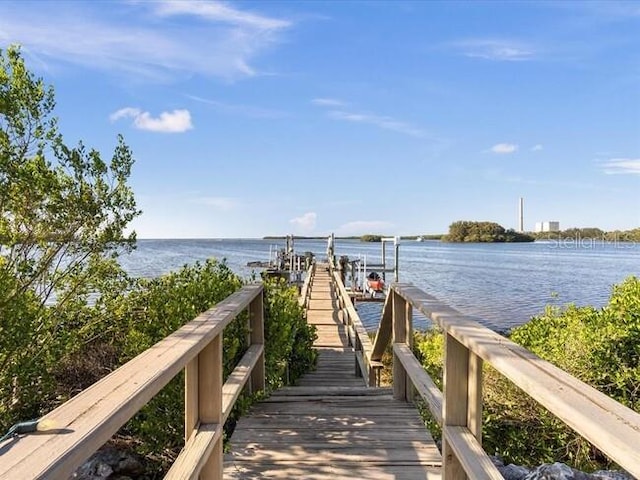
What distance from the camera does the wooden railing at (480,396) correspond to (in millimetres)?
882

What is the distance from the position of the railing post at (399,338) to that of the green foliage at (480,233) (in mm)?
100909

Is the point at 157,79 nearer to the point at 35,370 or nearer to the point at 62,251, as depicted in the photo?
the point at 62,251

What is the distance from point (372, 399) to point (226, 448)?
4.06ft

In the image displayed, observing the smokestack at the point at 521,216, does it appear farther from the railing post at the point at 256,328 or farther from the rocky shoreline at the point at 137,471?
the railing post at the point at 256,328

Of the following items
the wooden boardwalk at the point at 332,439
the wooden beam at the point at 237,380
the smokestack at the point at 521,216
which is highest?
the smokestack at the point at 521,216

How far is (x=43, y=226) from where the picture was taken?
189 inches

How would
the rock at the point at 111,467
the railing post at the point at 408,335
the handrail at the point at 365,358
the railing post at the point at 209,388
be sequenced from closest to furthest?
the railing post at the point at 209,388 → the railing post at the point at 408,335 → the rock at the point at 111,467 → the handrail at the point at 365,358

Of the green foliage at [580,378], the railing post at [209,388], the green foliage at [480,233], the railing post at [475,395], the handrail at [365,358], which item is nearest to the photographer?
the railing post at [475,395]

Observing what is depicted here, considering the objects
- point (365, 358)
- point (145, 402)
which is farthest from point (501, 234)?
point (145, 402)

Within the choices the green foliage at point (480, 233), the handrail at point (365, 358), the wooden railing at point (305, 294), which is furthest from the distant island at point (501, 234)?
the handrail at point (365, 358)

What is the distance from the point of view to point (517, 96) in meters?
23.2

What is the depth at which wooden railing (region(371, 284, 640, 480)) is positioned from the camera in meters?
0.88

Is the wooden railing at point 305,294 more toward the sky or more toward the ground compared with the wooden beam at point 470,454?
more toward the ground

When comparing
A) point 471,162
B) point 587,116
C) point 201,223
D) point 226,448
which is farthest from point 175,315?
point 471,162
